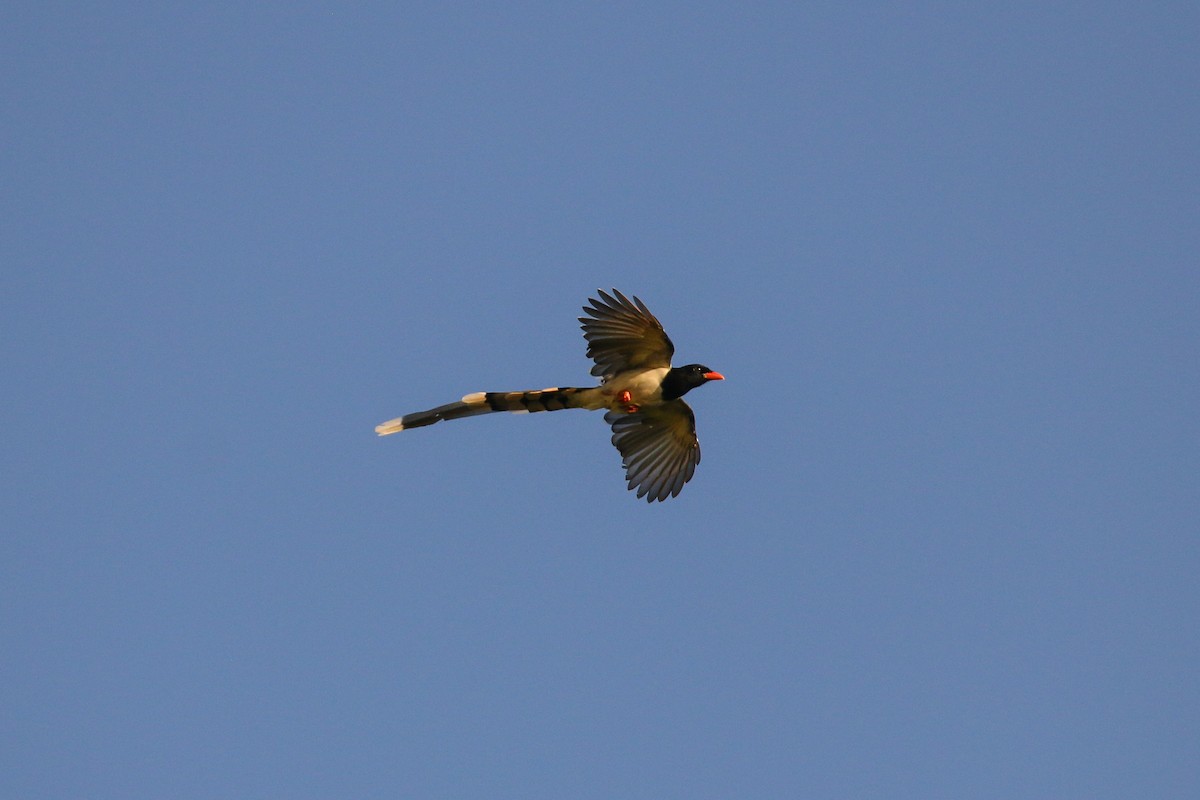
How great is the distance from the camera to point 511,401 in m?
16.7

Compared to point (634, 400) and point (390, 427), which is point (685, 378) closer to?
point (634, 400)

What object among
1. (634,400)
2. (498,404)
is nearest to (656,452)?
(634,400)

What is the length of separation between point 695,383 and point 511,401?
1.89 meters

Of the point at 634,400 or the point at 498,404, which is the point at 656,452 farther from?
the point at 498,404

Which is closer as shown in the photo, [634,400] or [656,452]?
[634,400]

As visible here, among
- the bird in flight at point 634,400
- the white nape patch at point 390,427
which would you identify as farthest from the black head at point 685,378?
the white nape patch at point 390,427

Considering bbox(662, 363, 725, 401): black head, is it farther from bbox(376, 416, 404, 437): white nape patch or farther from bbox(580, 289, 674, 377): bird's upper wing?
bbox(376, 416, 404, 437): white nape patch

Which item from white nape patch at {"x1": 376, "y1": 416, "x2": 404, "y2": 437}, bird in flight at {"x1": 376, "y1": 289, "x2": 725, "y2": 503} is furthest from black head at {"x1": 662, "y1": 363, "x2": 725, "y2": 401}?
white nape patch at {"x1": 376, "y1": 416, "x2": 404, "y2": 437}

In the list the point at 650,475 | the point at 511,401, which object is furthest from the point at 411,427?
the point at 650,475

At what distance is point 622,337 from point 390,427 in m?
2.54

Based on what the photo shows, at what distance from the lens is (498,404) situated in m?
16.7

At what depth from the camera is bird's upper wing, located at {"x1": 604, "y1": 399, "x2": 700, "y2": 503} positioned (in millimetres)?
17609

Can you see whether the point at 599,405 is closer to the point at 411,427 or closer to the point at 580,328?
the point at 580,328

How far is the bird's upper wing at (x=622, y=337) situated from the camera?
16.5 meters
